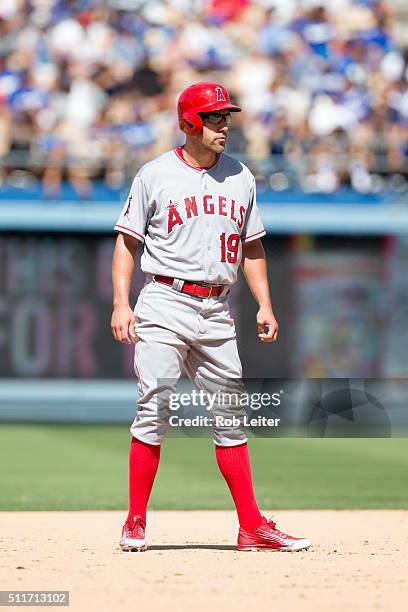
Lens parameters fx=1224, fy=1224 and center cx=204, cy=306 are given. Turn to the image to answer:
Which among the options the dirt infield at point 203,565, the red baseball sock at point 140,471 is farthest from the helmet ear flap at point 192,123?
the dirt infield at point 203,565

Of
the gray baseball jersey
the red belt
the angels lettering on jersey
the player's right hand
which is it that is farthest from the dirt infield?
the angels lettering on jersey

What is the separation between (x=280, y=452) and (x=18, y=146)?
16.5ft

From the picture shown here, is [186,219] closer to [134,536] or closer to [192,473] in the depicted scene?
[134,536]

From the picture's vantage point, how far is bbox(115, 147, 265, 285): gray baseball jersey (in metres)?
5.32

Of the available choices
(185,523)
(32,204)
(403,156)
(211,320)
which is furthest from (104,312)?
(211,320)

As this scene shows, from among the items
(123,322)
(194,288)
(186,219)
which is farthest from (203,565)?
(186,219)

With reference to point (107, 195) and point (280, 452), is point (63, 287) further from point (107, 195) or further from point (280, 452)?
point (280, 452)

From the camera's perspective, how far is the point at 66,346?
1432 centimetres

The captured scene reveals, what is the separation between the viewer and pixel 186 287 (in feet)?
17.5

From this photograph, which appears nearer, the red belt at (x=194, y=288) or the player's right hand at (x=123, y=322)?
the player's right hand at (x=123, y=322)

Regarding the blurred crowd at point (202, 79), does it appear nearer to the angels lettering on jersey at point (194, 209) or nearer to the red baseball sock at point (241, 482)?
the angels lettering on jersey at point (194, 209)

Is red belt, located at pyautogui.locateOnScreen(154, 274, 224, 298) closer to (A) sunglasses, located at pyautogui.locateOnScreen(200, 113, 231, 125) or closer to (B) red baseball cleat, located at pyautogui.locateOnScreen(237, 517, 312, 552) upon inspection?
(A) sunglasses, located at pyautogui.locateOnScreen(200, 113, 231, 125)

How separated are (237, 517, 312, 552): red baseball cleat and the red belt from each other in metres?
1.05

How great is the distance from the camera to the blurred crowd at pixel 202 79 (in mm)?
14062
